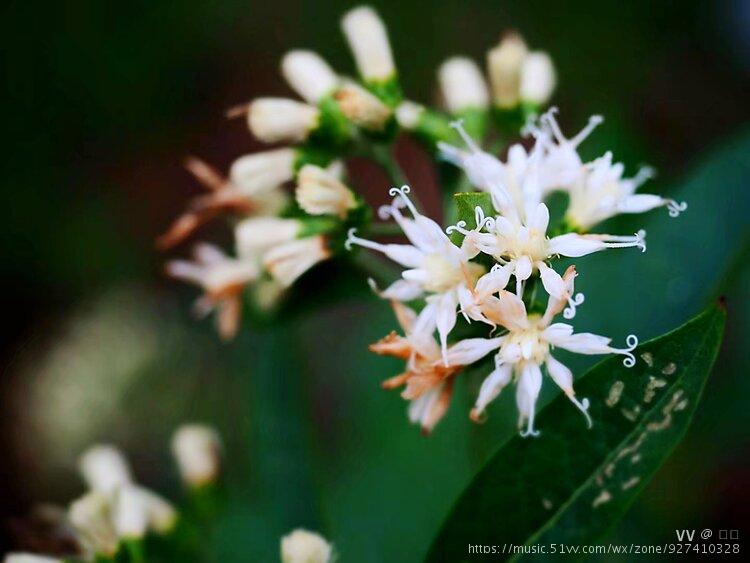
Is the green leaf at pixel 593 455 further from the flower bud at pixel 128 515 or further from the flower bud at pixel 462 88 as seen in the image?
the flower bud at pixel 462 88

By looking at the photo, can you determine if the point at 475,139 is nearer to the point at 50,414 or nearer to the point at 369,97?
the point at 369,97

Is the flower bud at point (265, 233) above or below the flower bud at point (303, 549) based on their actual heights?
above

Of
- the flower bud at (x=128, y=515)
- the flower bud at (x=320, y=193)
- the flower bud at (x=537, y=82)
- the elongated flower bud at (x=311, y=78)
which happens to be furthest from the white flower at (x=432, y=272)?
the flower bud at (x=128, y=515)

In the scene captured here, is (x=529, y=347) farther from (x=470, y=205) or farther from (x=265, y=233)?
(x=265, y=233)

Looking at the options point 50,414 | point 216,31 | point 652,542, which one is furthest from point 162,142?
point 652,542

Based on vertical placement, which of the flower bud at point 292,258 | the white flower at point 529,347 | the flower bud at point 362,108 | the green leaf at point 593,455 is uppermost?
the flower bud at point 362,108

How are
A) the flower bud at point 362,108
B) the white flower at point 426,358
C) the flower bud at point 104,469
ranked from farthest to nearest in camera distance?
the flower bud at point 104,469
the flower bud at point 362,108
the white flower at point 426,358
